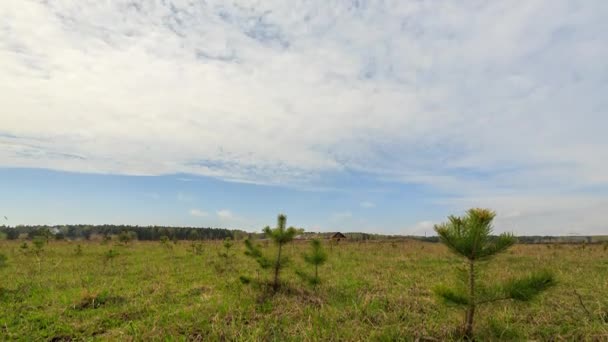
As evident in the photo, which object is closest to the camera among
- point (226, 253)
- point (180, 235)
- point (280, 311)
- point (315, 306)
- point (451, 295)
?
point (451, 295)

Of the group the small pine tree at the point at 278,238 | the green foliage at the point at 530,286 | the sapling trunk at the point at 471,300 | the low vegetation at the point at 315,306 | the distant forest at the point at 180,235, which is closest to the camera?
the green foliage at the point at 530,286

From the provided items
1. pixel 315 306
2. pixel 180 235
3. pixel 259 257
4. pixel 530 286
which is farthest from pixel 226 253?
pixel 180 235

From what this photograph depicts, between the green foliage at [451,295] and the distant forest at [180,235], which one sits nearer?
the green foliage at [451,295]

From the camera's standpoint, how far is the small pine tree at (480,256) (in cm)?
378

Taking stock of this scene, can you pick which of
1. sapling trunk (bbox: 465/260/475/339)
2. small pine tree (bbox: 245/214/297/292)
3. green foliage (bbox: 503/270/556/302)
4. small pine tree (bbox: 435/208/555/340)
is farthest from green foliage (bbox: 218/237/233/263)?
green foliage (bbox: 503/270/556/302)

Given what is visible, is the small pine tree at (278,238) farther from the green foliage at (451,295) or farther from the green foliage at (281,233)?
the green foliage at (451,295)

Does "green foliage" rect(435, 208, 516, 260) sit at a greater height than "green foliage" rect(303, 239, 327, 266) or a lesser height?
greater

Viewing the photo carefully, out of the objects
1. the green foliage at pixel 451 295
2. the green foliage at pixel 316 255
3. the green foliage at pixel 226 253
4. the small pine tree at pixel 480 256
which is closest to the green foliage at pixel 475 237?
the small pine tree at pixel 480 256

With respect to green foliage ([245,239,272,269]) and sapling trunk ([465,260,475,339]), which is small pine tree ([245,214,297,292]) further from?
sapling trunk ([465,260,475,339])

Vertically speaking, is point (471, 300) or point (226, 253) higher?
point (471, 300)

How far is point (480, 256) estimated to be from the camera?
3992 millimetres

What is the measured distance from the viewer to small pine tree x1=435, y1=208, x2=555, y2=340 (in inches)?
149

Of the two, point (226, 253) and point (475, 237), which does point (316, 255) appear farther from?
point (226, 253)

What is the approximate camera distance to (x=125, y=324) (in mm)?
5711
